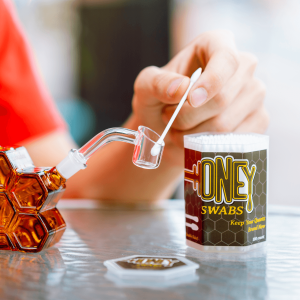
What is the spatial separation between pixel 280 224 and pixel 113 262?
0.30 m

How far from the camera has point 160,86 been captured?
1.59ft

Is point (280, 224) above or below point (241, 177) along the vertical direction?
below

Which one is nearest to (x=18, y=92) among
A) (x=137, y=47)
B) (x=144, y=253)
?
(x=144, y=253)

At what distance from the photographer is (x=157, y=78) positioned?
50 centimetres

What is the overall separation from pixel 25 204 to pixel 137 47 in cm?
169

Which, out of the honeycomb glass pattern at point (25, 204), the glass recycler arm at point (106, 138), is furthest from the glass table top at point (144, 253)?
the glass recycler arm at point (106, 138)

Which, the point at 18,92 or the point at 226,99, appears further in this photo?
the point at 18,92

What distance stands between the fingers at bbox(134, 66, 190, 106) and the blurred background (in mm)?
1469

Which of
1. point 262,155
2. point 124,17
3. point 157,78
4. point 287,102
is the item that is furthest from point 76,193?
point 287,102

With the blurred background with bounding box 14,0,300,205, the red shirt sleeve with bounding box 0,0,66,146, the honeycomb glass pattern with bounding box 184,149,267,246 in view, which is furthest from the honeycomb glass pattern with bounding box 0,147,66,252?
the blurred background with bounding box 14,0,300,205

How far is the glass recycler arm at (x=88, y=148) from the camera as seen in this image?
41 cm

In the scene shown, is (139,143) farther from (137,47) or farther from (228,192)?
(137,47)

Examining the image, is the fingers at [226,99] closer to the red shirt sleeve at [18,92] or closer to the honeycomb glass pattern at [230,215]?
the honeycomb glass pattern at [230,215]

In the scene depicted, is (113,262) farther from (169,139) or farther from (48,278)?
(169,139)
